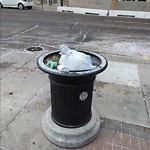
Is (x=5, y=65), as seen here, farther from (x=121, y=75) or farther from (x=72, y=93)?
(x=72, y=93)

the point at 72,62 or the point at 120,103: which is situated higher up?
the point at 72,62

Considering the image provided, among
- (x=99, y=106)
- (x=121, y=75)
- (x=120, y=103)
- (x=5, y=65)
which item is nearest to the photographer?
(x=99, y=106)

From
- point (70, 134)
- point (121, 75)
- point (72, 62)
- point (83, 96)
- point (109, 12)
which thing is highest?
point (72, 62)

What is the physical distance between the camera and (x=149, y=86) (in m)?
5.07

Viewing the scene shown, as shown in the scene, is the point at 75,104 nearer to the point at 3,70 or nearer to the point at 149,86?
the point at 149,86

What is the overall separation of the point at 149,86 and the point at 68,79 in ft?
9.84

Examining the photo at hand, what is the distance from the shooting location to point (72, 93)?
2912mm

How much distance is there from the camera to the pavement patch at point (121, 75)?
5273mm

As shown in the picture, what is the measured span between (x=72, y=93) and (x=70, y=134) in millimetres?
675

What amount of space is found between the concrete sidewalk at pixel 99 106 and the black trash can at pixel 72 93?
16.7 inches

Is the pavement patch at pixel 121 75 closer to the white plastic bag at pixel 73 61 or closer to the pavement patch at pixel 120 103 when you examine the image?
the pavement patch at pixel 120 103

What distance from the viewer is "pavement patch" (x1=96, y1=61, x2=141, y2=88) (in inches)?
208

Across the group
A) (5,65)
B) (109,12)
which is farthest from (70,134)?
(109,12)

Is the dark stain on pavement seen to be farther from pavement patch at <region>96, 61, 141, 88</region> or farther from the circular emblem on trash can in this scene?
→ the circular emblem on trash can
